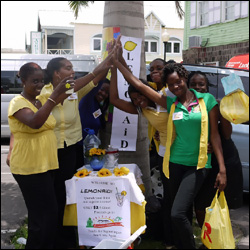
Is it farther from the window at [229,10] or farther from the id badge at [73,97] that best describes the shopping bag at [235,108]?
the window at [229,10]

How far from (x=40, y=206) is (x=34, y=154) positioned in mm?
430

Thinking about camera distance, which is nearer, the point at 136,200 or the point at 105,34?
the point at 136,200

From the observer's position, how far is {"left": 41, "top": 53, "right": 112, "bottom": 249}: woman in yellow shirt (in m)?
3.06

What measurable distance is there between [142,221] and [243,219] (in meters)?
1.89

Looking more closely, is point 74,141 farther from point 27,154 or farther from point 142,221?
point 142,221

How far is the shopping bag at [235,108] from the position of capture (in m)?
2.67

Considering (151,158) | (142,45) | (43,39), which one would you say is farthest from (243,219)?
(43,39)

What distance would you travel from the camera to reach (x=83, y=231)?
10.7ft

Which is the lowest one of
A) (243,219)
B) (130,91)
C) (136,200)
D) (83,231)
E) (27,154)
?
(243,219)

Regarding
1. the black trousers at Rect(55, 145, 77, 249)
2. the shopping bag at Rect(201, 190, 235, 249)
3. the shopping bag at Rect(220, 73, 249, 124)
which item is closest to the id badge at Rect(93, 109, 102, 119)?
the black trousers at Rect(55, 145, 77, 249)

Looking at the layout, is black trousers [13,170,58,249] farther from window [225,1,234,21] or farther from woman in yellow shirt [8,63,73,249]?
window [225,1,234,21]

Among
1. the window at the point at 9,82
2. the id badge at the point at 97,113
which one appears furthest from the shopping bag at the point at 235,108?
the window at the point at 9,82

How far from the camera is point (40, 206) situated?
9.03 feet

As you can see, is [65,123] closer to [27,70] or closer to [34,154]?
[34,154]
